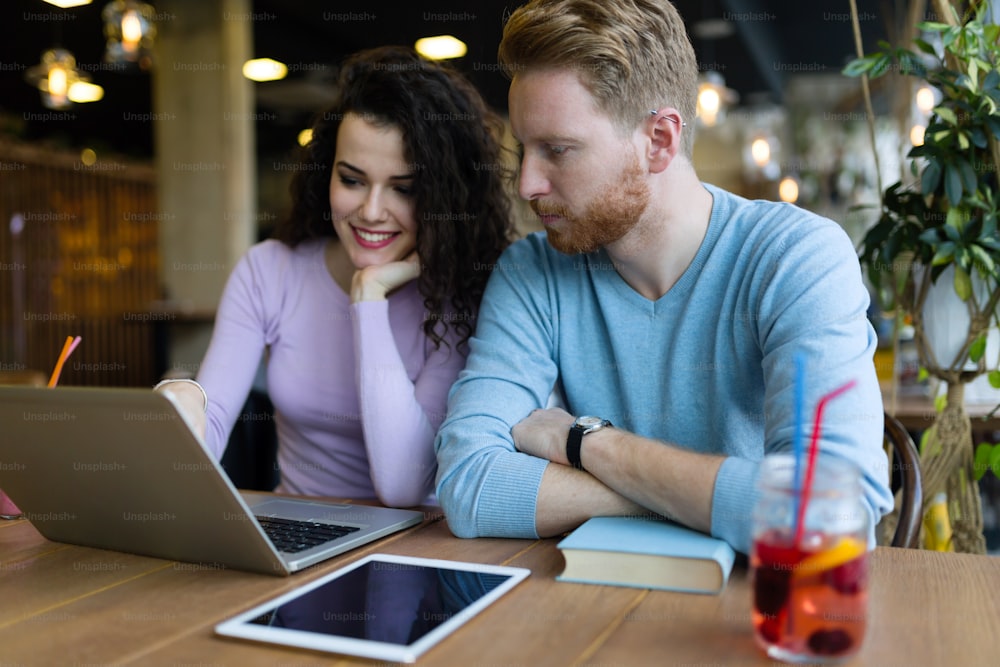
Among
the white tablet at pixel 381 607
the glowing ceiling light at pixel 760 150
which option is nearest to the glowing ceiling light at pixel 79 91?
the glowing ceiling light at pixel 760 150

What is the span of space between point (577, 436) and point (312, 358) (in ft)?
2.43

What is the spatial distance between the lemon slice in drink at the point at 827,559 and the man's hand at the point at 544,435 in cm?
50

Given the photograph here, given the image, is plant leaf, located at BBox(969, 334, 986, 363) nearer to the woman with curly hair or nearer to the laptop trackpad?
the woman with curly hair

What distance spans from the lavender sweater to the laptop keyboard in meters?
0.41

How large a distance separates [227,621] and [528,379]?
638mm

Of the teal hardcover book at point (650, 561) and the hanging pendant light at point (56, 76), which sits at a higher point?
the hanging pendant light at point (56, 76)

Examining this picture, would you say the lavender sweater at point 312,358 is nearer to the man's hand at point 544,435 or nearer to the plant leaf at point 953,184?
the man's hand at point 544,435

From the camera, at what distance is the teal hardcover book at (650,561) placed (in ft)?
2.82

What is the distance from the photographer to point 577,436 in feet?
3.75

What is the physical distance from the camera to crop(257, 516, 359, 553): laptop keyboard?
1022mm

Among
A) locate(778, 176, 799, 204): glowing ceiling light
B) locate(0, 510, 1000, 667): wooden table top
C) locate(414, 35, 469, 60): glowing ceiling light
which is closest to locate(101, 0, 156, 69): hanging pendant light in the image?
locate(414, 35, 469, 60): glowing ceiling light

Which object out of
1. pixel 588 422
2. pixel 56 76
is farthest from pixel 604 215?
pixel 56 76

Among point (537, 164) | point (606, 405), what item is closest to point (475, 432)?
point (606, 405)

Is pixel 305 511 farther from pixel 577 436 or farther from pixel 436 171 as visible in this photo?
pixel 436 171
